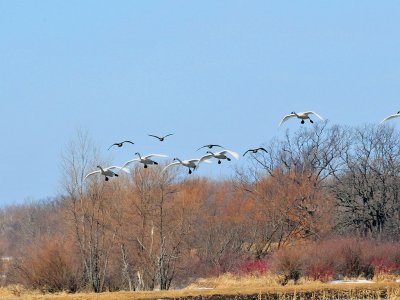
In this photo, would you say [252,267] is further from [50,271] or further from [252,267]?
[50,271]

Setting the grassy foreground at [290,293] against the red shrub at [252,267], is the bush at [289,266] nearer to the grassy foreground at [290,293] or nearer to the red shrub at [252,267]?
the red shrub at [252,267]

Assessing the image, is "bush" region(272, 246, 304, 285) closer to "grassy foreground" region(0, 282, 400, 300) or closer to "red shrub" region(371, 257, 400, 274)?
"grassy foreground" region(0, 282, 400, 300)

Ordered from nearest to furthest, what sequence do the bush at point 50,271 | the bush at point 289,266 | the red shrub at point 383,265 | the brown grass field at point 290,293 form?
the brown grass field at point 290,293 → the bush at point 289,266 → the bush at point 50,271 → the red shrub at point 383,265

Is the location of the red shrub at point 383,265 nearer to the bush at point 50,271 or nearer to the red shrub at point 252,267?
the red shrub at point 252,267

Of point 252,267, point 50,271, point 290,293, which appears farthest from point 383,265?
point 50,271

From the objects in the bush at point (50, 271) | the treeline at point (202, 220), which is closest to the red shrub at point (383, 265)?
the treeline at point (202, 220)

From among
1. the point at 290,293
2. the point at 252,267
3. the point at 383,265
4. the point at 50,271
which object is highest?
the point at 50,271

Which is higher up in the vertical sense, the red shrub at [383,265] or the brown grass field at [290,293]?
the red shrub at [383,265]

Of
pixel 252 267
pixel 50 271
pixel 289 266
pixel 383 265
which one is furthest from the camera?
pixel 252 267

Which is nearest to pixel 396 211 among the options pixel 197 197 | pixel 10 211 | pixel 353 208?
pixel 353 208

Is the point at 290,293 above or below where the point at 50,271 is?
below

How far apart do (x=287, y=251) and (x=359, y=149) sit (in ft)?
101

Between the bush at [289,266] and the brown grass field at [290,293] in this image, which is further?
the bush at [289,266]

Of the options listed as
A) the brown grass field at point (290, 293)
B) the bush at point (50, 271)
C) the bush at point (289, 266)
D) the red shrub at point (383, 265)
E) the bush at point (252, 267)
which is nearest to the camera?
the brown grass field at point (290, 293)
